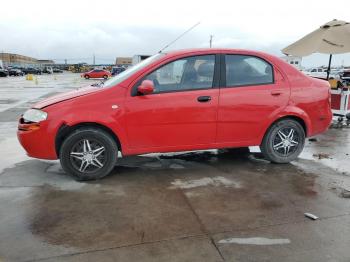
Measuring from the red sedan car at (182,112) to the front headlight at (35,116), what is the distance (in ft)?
0.05

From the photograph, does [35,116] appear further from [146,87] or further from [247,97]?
[247,97]

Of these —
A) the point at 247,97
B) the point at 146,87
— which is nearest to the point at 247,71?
the point at 247,97

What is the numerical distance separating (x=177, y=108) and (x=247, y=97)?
106 cm

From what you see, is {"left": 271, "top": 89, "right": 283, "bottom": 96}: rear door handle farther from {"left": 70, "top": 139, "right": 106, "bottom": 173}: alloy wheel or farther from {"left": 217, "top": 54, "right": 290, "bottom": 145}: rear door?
{"left": 70, "top": 139, "right": 106, "bottom": 173}: alloy wheel

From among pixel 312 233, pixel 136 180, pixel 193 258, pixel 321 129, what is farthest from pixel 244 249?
pixel 321 129

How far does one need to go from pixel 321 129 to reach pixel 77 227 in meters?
4.08

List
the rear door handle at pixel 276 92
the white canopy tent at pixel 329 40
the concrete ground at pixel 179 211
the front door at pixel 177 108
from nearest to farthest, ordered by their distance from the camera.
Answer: the concrete ground at pixel 179 211, the front door at pixel 177 108, the rear door handle at pixel 276 92, the white canopy tent at pixel 329 40

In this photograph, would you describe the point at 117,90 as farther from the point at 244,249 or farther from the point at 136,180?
the point at 244,249

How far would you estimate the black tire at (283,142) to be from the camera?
5.29 meters

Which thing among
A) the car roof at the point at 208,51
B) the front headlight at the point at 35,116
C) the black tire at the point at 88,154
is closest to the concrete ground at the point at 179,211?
the black tire at the point at 88,154

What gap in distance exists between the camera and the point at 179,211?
12.2ft

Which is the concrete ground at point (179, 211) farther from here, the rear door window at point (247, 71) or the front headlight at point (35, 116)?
the rear door window at point (247, 71)

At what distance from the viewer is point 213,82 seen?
4875 mm

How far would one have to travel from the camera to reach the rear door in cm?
493
